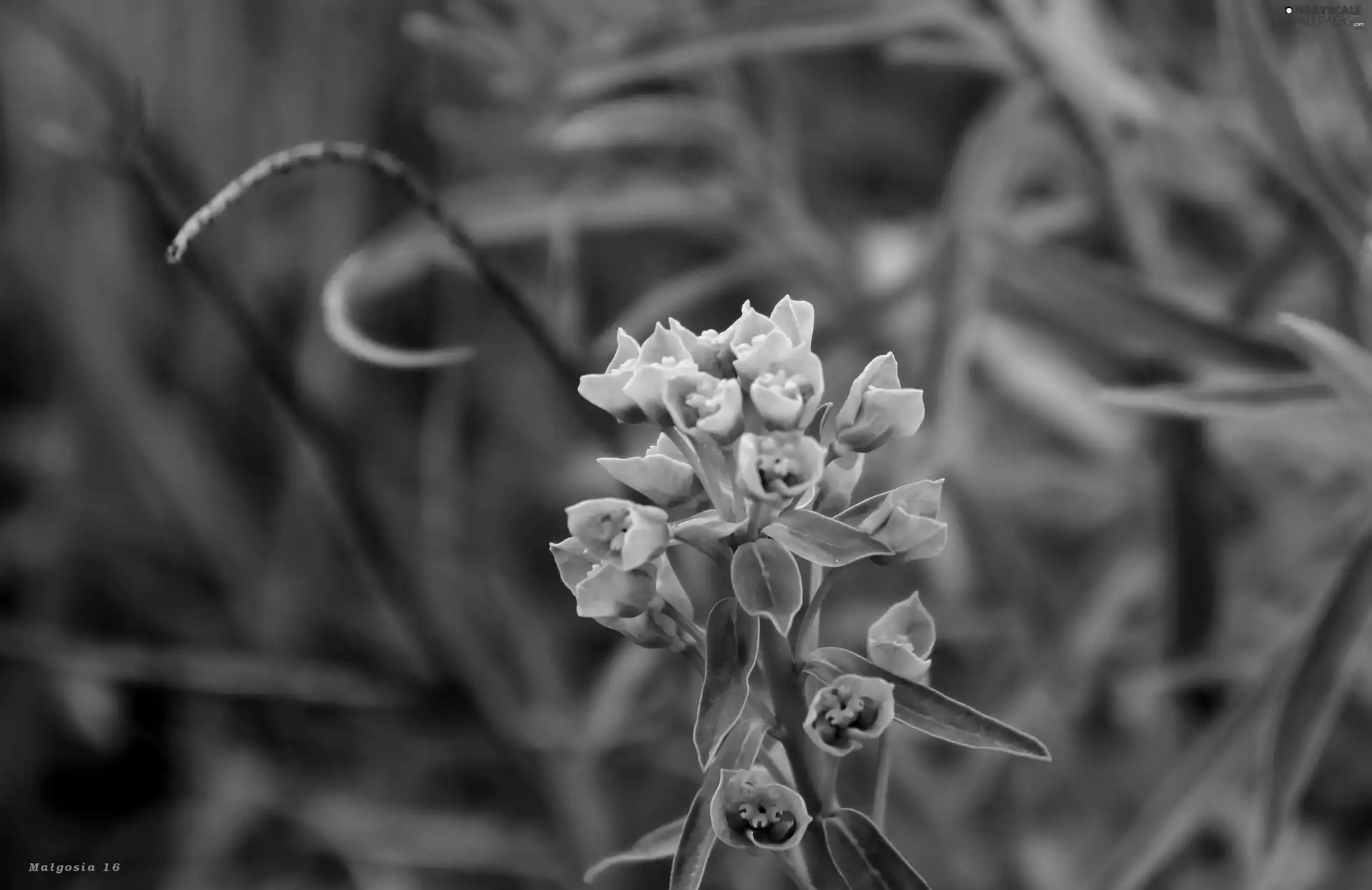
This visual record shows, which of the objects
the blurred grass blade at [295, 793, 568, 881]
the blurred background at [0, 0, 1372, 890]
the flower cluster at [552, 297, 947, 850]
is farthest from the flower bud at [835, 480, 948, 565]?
the blurred grass blade at [295, 793, 568, 881]

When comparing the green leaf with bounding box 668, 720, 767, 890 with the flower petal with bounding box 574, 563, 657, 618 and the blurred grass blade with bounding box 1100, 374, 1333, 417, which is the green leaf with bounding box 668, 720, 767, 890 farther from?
the blurred grass blade with bounding box 1100, 374, 1333, 417

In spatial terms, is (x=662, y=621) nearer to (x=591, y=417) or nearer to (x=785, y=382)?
(x=785, y=382)

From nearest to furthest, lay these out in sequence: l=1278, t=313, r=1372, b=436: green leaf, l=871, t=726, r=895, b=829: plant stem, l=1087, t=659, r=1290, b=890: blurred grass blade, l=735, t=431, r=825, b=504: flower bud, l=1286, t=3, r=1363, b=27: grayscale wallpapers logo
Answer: l=735, t=431, r=825, b=504: flower bud
l=871, t=726, r=895, b=829: plant stem
l=1278, t=313, r=1372, b=436: green leaf
l=1087, t=659, r=1290, b=890: blurred grass blade
l=1286, t=3, r=1363, b=27: grayscale wallpapers logo

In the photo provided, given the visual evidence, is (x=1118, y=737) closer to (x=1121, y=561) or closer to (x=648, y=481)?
(x=1121, y=561)

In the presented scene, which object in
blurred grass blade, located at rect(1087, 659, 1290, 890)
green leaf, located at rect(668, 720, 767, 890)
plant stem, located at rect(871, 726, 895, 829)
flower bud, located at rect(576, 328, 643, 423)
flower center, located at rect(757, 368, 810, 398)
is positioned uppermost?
flower center, located at rect(757, 368, 810, 398)

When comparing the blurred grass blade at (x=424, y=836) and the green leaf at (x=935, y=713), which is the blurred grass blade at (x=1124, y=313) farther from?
the blurred grass blade at (x=424, y=836)

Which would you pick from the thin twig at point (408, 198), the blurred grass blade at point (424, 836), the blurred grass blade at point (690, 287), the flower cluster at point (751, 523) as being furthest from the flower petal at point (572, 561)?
the blurred grass blade at point (424, 836)
